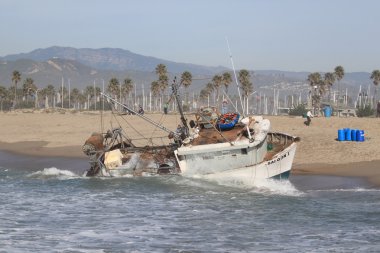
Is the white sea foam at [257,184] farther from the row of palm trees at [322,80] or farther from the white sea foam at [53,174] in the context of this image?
the row of palm trees at [322,80]

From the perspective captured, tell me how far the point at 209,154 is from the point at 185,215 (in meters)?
6.71

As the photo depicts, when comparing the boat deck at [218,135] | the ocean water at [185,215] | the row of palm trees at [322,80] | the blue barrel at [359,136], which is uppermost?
the row of palm trees at [322,80]

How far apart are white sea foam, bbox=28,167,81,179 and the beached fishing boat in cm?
181

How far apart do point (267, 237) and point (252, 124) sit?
1260 centimetres

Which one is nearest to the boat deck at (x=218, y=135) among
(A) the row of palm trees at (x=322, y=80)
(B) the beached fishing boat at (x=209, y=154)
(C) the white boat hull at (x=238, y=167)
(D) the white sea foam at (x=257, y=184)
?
(B) the beached fishing boat at (x=209, y=154)

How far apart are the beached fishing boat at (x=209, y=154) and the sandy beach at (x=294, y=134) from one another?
150 cm

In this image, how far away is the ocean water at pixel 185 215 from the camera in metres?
18.4

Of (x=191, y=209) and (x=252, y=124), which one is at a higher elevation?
(x=252, y=124)

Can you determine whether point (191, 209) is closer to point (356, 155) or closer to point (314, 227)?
point (314, 227)

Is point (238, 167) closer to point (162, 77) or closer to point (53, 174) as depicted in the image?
point (53, 174)

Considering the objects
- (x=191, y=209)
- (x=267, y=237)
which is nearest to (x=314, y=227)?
(x=267, y=237)

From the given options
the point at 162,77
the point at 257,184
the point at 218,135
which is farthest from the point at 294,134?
the point at 162,77

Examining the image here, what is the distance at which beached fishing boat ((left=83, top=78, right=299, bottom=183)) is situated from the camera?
95.7 ft

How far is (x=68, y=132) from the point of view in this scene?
192 ft
